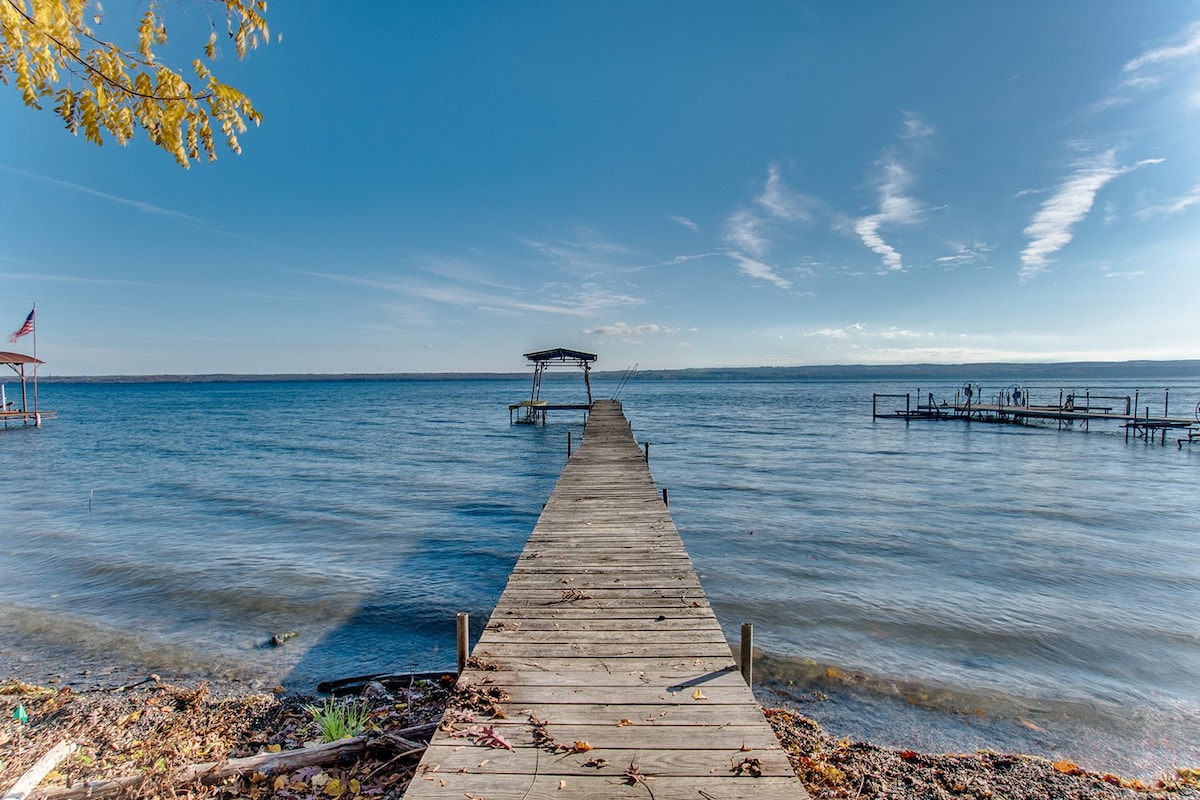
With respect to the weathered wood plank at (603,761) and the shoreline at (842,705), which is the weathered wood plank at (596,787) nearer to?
the weathered wood plank at (603,761)

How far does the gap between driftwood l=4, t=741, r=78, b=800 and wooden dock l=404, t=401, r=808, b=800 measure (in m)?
2.83

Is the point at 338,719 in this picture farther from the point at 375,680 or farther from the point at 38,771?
the point at 38,771

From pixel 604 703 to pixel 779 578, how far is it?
7.06m

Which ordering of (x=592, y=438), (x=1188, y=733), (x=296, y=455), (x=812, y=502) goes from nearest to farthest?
(x=1188, y=733) → (x=812, y=502) → (x=592, y=438) → (x=296, y=455)

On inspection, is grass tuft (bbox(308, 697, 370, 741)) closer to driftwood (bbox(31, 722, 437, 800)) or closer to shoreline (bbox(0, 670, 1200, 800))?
shoreline (bbox(0, 670, 1200, 800))

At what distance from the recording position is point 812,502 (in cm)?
1642

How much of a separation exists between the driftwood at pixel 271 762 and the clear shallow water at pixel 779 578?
2.54 meters

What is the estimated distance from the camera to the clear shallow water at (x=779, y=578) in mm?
6555

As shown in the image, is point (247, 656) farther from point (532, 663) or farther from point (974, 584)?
point (974, 584)

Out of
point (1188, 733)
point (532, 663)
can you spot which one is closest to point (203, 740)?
point (532, 663)

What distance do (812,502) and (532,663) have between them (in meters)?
13.6

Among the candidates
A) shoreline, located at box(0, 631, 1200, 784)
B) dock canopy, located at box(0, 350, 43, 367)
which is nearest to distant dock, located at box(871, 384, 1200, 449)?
shoreline, located at box(0, 631, 1200, 784)

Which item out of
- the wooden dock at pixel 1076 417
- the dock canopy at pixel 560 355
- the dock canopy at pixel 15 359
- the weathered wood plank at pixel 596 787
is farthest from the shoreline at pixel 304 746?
the dock canopy at pixel 15 359

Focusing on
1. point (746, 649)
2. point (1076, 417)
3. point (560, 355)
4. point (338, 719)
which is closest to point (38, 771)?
point (338, 719)
